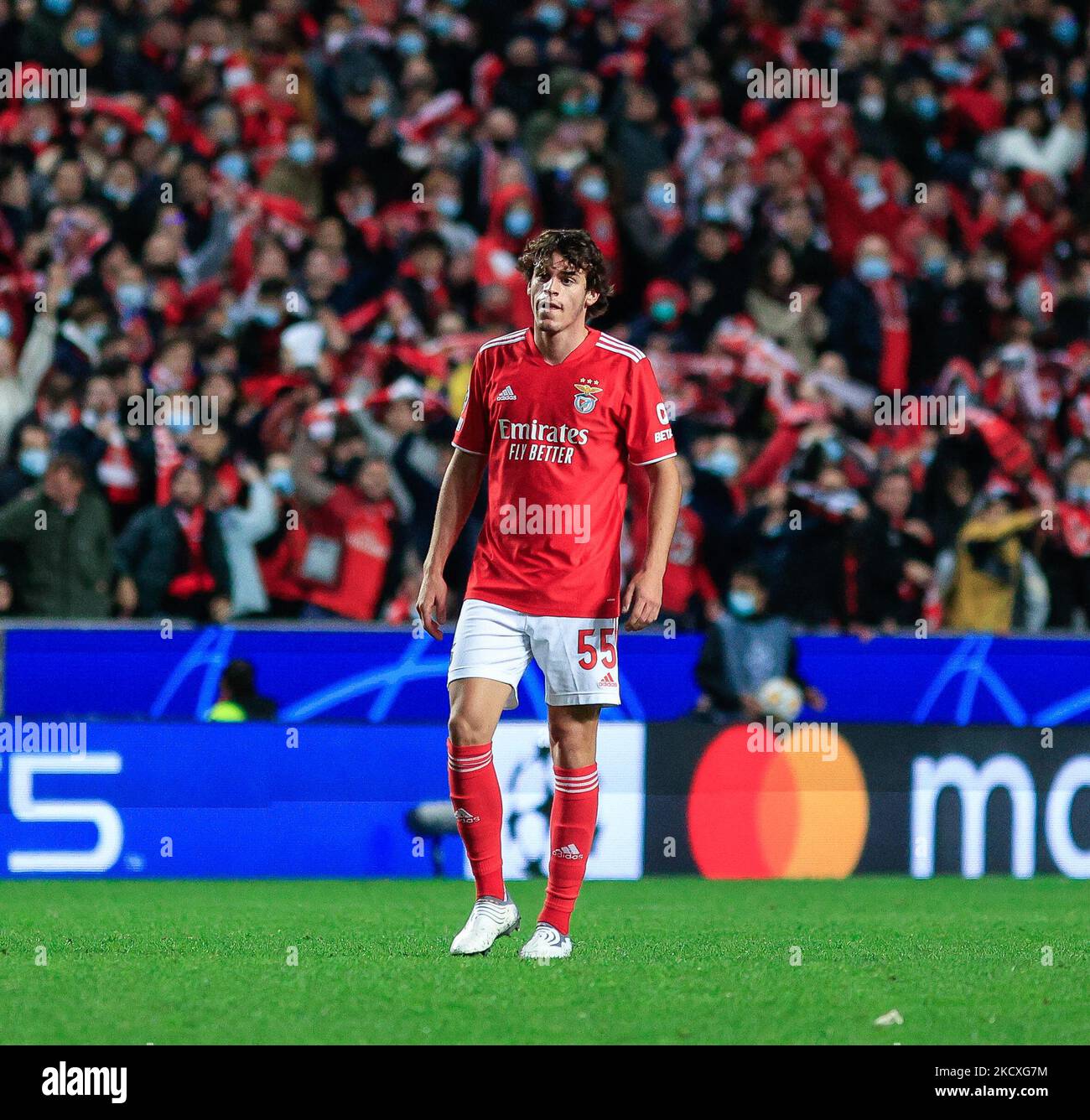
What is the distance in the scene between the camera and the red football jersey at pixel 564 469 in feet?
20.2

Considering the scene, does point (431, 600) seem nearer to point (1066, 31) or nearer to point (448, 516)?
point (448, 516)

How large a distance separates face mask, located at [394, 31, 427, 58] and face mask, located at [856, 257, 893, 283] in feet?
12.2

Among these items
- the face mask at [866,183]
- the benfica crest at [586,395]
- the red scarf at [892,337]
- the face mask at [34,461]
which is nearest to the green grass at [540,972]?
the benfica crest at [586,395]

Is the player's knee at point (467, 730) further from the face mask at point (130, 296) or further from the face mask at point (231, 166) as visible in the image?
the face mask at point (231, 166)

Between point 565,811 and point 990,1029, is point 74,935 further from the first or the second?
point 990,1029

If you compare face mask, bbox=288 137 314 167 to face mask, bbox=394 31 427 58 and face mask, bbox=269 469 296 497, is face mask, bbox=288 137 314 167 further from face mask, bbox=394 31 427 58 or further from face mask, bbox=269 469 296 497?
face mask, bbox=269 469 296 497

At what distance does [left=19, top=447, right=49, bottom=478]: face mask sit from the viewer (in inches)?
455

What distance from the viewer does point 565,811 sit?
6.29 metres

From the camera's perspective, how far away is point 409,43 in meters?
15.4

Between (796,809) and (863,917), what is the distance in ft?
6.78

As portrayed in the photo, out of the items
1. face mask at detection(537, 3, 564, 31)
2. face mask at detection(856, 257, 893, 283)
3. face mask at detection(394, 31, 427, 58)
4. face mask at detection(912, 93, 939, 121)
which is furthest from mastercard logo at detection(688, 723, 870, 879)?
face mask at detection(912, 93, 939, 121)

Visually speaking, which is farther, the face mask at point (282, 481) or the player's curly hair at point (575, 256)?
the face mask at point (282, 481)

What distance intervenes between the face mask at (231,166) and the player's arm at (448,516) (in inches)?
325

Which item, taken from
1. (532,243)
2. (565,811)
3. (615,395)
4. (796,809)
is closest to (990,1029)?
(565,811)
